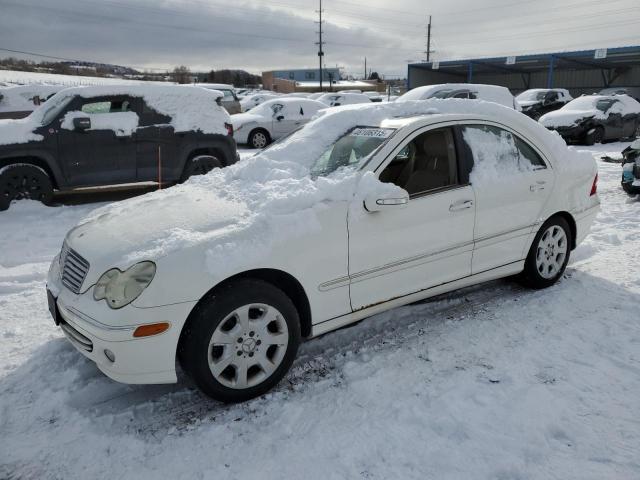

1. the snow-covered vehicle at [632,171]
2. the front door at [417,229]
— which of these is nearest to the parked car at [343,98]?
the snow-covered vehicle at [632,171]

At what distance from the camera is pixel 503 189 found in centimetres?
413

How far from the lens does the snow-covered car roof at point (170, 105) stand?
25.9 feet

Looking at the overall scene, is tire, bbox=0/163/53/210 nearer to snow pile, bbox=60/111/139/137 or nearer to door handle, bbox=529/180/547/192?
snow pile, bbox=60/111/139/137

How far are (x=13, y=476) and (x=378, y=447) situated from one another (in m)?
1.84

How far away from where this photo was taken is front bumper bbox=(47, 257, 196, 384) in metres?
2.75

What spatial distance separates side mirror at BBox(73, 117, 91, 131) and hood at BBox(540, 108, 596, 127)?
1309cm

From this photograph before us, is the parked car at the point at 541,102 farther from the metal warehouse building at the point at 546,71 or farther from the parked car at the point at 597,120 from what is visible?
the metal warehouse building at the point at 546,71

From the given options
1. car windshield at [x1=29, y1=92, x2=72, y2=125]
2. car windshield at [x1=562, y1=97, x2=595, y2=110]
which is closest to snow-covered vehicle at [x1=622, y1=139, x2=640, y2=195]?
car windshield at [x1=562, y1=97, x2=595, y2=110]

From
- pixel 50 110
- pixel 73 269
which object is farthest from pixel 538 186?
pixel 50 110

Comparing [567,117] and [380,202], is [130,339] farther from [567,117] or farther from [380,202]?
[567,117]

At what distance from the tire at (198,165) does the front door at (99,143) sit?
865 millimetres

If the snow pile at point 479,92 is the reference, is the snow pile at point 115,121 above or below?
below

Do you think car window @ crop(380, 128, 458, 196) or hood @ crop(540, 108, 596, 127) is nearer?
car window @ crop(380, 128, 458, 196)

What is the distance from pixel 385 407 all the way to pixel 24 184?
693 centimetres
